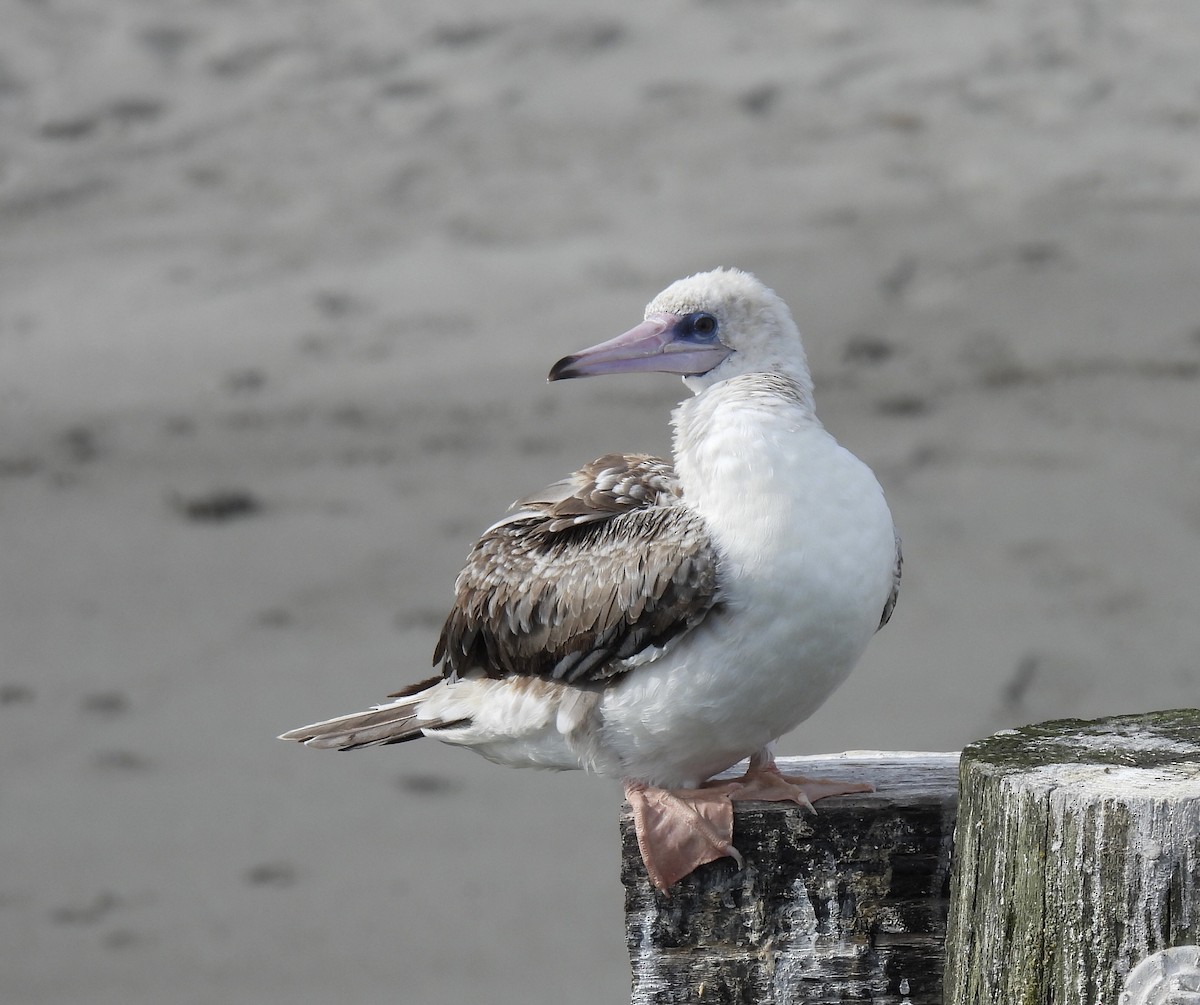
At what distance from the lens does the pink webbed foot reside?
103 inches

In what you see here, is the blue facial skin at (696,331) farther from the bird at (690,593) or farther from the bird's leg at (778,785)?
the bird's leg at (778,785)

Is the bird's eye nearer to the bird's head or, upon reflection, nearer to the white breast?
the bird's head

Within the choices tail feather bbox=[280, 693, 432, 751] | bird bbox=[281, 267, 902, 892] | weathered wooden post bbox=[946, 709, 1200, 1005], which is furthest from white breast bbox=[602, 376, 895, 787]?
tail feather bbox=[280, 693, 432, 751]

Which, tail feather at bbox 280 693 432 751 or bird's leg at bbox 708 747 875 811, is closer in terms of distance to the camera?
bird's leg at bbox 708 747 875 811

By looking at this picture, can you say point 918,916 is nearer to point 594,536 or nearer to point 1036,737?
point 1036,737

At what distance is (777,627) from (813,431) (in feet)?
1.29

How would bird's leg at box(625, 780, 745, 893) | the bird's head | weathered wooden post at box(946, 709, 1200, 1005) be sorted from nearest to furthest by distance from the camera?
weathered wooden post at box(946, 709, 1200, 1005) < bird's leg at box(625, 780, 745, 893) < the bird's head

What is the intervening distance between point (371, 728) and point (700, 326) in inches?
45.6

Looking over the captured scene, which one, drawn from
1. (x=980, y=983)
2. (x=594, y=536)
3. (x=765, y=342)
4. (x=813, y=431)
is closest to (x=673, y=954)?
(x=980, y=983)

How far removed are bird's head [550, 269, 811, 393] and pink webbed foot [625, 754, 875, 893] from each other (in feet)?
2.59

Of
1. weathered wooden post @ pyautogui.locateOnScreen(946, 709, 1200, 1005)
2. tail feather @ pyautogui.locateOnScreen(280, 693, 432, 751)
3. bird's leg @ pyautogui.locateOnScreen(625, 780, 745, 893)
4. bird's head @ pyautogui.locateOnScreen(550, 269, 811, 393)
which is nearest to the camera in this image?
weathered wooden post @ pyautogui.locateOnScreen(946, 709, 1200, 1005)

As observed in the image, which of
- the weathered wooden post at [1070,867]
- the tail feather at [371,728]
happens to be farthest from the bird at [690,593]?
the weathered wooden post at [1070,867]

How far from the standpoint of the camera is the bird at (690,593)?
2633mm

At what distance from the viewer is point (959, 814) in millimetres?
2348
